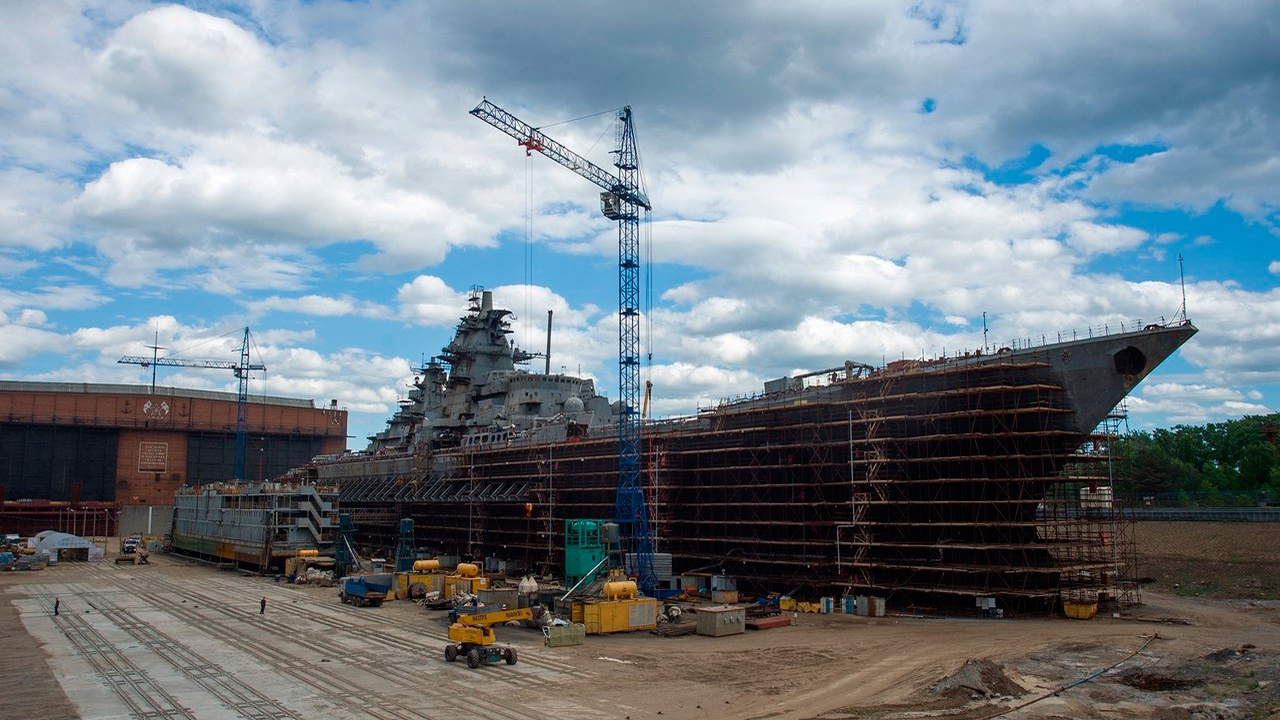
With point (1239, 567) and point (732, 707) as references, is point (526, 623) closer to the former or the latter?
point (732, 707)

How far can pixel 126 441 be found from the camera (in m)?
117

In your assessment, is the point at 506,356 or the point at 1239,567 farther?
the point at 506,356

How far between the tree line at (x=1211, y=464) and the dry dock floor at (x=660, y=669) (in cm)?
3933

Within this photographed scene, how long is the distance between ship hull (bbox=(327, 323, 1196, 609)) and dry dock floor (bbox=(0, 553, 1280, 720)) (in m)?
3.15

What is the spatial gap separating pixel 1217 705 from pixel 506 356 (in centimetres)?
7447

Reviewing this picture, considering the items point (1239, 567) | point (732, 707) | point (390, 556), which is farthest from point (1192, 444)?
point (732, 707)

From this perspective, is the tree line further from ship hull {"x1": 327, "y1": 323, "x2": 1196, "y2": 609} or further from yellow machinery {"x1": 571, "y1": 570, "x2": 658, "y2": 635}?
yellow machinery {"x1": 571, "y1": 570, "x2": 658, "y2": 635}

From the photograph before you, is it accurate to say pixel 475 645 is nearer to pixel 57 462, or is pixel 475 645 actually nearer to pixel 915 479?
pixel 915 479

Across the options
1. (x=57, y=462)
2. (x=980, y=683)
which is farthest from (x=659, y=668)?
(x=57, y=462)

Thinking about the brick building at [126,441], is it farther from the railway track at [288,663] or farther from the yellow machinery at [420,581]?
the yellow machinery at [420,581]

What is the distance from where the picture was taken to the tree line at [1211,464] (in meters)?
80.2

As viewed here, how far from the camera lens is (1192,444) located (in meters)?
114

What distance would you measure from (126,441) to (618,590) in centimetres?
10286

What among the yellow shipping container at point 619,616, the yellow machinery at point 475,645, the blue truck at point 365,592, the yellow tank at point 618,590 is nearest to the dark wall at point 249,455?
the blue truck at point 365,592
